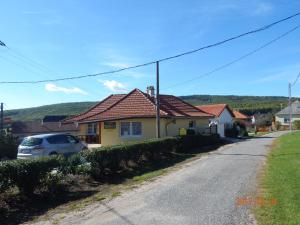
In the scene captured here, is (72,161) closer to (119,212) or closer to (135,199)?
(135,199)

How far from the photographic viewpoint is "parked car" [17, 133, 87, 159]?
67.9 ft

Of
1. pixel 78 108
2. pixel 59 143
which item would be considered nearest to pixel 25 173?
pixel 59 143

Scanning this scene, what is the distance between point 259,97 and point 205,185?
159455 millimetres

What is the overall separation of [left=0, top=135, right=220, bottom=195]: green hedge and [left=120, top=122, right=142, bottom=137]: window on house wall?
5.78 m

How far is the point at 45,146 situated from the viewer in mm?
20859

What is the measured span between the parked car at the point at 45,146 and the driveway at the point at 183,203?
→ 7901mm

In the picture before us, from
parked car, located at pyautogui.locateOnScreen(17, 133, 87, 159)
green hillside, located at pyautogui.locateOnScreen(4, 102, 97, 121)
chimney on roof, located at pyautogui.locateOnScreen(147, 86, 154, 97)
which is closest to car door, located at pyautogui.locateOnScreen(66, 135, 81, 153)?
parked car, located at pyautogui.locateOnScreen(17, 133, 87, 159)

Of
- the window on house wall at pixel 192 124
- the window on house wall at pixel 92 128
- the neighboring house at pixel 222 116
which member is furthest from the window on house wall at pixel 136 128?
the neighboring house at pixel 222 116

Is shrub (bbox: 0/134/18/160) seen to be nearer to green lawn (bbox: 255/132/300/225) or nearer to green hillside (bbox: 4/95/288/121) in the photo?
green lawn (bbox: 255/132/300/225)

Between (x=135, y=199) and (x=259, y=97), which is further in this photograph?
(x=259, y=97)

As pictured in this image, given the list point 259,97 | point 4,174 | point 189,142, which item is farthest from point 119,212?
point 259,97

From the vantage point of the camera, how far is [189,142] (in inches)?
1098
